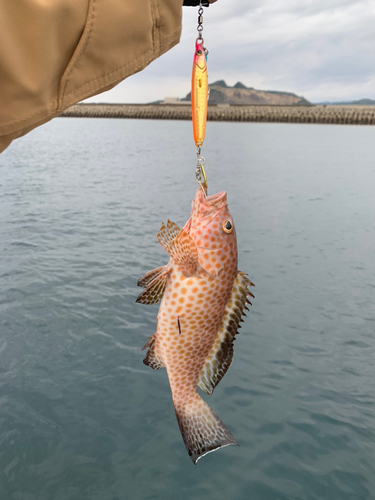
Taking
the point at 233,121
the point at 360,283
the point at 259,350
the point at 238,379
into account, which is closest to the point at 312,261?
the point at 360,283

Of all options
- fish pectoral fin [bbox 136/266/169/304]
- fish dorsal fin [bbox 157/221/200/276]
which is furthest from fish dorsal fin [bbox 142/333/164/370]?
fish dorsal fin [bbox 157/221/200/276]

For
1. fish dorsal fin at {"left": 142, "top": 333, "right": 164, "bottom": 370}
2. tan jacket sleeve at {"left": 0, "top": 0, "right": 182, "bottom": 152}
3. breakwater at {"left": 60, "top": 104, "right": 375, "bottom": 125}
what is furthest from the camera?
breakwater at {"left": 60, "top": 104, "right": 375, "bottom": 125}

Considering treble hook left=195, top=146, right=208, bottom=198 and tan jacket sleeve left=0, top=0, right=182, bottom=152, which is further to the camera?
treble hook left=195, top=146, right=208, bottom=198

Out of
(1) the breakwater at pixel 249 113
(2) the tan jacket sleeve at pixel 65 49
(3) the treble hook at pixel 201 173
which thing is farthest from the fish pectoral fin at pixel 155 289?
(1) the breakwater at pixel 249 113

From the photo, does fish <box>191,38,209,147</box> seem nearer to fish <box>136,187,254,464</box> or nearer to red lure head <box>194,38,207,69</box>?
red lure head <box>194,38,207,69</box>

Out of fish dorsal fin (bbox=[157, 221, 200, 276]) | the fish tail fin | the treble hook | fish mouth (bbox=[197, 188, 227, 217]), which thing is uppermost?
the treble hook

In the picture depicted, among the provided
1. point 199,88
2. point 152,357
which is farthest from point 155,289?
point 199,88

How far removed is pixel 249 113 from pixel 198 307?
10582 cm

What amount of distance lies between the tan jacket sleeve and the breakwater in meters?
99.4

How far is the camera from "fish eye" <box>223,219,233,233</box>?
3.10 metres

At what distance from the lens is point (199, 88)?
2615 mm

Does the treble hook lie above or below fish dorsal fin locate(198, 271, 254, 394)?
above

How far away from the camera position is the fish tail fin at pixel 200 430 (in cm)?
309

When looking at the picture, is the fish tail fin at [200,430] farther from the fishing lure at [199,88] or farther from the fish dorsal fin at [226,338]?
the fishing lure at [199,88]
